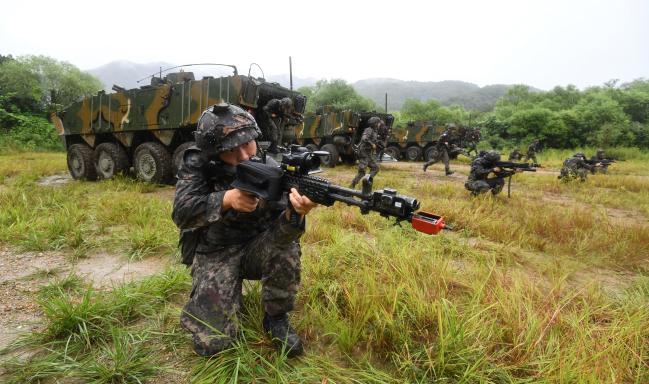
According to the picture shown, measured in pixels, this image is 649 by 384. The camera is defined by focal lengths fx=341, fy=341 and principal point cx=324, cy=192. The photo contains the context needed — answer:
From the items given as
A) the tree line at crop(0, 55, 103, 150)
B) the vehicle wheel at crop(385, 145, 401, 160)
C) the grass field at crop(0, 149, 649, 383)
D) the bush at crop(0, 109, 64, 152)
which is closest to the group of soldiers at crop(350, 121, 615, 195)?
the grass field at crop(0, 149, 649, 383)

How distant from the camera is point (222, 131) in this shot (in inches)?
75.2

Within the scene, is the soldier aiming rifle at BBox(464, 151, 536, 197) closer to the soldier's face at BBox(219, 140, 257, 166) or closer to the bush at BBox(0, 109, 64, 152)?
the soldier's face at BBox(219, 140, 257, 166)

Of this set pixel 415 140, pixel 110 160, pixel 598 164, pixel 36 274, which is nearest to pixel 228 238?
pixel 36 274

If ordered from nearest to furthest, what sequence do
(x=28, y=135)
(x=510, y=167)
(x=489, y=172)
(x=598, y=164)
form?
(x=510, y=167) → (x=489, y=172) → (x=598, y=164) → (x=28, y=135)

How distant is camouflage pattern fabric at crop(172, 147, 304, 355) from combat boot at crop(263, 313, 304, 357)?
0.06 m

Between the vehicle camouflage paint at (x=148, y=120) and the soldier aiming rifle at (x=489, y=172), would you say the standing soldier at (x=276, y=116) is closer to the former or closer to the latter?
the vehicle camouflage paint at (x=148, y=120)

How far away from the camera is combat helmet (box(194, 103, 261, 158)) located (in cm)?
192

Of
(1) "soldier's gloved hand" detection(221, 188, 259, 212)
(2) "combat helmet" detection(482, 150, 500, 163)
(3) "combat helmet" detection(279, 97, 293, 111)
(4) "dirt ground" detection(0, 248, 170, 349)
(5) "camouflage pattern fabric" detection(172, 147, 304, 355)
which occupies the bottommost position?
(4) "dirt ground" detection(0, 248, 170, 349)

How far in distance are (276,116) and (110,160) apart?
157 inches

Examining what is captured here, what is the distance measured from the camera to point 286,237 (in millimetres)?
1804

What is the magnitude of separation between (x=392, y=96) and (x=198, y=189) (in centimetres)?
14632

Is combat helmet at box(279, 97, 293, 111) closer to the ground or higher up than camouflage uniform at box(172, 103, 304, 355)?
Answer: higher up

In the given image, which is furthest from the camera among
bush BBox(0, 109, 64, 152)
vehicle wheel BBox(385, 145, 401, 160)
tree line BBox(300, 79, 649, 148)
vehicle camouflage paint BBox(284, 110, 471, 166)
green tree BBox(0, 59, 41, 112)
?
green tree BBox(0, 59, 41, 112)

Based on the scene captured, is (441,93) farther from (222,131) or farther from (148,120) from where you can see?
(222,131)
